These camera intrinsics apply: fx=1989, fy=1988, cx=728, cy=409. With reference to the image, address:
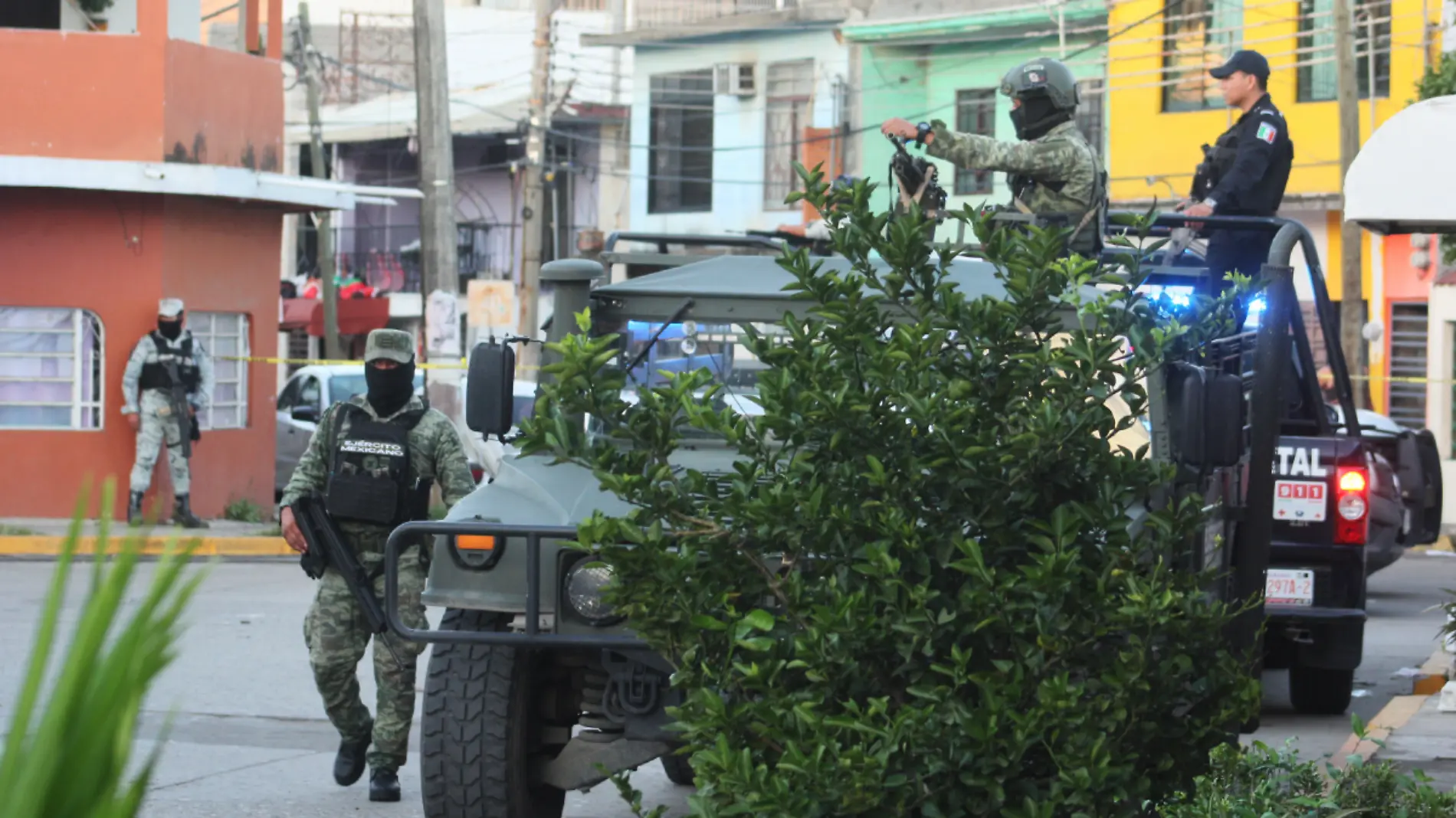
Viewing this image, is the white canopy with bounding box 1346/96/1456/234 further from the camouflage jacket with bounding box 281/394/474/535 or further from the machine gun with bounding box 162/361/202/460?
the machine gun with bounding box 162/361/202/460

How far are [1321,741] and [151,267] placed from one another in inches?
461

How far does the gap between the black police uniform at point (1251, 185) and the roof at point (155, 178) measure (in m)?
10.7

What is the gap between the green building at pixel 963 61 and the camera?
29406 mm

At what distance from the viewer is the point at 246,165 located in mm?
17938

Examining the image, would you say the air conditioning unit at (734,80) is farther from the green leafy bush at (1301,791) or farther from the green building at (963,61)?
the green leafy bush at (1301,791)

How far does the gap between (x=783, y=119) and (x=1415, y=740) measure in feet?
91.3

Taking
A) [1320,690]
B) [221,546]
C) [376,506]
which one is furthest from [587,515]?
[221,546]

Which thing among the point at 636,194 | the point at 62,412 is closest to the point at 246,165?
the point at 62,412

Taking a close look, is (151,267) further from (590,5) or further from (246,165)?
(590,5)

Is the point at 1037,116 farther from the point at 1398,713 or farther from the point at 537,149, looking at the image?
the point at 537,149

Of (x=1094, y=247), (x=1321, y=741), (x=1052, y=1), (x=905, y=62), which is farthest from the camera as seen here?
(x=905, y=62)

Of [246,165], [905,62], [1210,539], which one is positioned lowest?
[1210,539]

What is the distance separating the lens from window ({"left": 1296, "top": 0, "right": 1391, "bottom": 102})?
987 inches

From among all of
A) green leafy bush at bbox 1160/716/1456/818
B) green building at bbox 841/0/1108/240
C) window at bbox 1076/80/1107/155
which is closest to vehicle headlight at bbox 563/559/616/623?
green leafy bush at bbox 1160/716/1456/818
